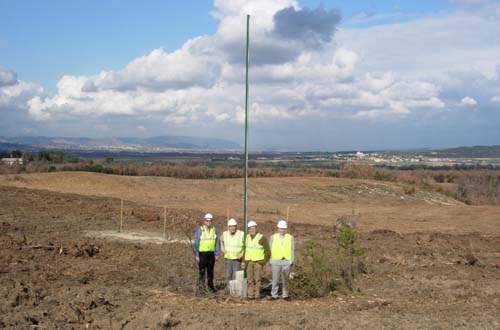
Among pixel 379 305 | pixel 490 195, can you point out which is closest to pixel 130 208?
pixel 379 305

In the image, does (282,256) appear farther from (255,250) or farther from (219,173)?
(219,173)

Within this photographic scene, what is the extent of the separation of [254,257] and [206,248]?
1.14 m

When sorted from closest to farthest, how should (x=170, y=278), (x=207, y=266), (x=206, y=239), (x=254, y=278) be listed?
(x=254, y=278) < (x=206, y=239) < (x=207, y=266) < (x=170, y=278)

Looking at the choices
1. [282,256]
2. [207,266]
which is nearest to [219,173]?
[207,266]

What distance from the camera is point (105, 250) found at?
56.1ft

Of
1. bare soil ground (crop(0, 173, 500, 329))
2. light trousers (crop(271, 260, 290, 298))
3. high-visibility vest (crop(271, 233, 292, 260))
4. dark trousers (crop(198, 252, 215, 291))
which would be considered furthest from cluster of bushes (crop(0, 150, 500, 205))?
high-visibility vest (crop(271, 233, 292, 260))

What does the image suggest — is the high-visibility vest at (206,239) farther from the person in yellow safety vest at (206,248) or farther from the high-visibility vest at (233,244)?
the high-visibility vest at (233,244)

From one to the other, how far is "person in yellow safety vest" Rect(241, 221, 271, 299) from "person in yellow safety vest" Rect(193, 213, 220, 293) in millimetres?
828

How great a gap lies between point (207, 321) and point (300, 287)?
2.74 meters

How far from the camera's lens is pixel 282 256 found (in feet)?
38.0

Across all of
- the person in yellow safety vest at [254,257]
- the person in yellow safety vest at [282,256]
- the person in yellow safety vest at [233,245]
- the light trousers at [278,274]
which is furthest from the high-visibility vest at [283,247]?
the person in yellow safety vest at [233,245]

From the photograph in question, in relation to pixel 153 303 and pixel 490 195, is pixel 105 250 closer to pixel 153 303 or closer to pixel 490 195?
pixel 153 303

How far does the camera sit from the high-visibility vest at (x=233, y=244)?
1191 centimetres

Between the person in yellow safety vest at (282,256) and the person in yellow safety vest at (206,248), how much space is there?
130 centimetres
